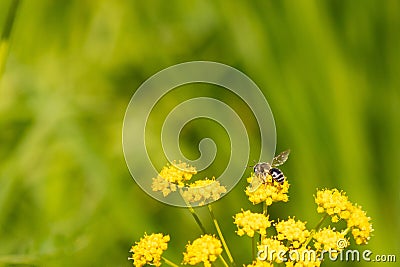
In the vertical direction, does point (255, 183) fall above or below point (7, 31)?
below

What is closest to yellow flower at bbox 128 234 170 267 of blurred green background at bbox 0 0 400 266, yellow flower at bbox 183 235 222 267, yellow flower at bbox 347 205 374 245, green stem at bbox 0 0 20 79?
yellow flower at bbox 183 235 222 267

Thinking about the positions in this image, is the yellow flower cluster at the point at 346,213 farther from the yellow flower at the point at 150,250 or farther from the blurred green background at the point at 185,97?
the blurred green background at the point at 185,97

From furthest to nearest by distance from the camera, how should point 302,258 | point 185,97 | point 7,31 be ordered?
point 185,97 < point 7,31 < point 302,258

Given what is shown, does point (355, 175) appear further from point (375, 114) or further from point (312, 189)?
point (375, 114)

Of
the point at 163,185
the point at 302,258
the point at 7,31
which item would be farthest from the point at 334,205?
the point at 7,31

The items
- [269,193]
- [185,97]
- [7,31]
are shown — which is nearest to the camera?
[269,193]

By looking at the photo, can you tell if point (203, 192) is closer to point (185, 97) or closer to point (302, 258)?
point (302, 258)

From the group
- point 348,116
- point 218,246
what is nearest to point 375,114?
point 348,116

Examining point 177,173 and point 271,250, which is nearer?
point 271,250
